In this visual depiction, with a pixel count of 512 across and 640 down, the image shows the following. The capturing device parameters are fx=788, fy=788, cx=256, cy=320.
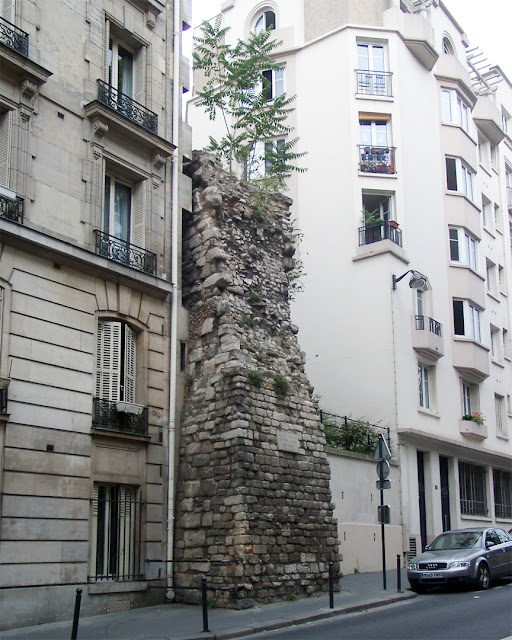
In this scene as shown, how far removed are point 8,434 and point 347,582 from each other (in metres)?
8.74

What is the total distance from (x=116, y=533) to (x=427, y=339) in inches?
532

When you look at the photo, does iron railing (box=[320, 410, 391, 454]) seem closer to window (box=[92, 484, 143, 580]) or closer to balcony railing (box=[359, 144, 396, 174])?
window (box=[92, 484, 143, 580])

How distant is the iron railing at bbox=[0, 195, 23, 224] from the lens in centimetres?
1327

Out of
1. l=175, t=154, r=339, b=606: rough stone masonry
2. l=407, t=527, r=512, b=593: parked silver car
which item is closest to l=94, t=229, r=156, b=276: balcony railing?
l=175, t=154, r=339, b=606: rough stone masonry

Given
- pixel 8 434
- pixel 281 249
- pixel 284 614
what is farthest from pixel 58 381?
pixel 281 249

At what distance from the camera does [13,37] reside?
1404cm

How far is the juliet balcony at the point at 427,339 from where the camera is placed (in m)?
24.8

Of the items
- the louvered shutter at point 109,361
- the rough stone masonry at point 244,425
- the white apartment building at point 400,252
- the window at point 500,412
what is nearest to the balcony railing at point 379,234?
the white apartment building at point 400,252

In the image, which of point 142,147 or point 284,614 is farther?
point 142,147

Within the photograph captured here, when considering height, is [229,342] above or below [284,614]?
above

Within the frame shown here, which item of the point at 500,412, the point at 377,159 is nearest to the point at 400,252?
the point at 377,159

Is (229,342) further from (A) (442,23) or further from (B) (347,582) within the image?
(A) (442,23)

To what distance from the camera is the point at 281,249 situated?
18.5 meters

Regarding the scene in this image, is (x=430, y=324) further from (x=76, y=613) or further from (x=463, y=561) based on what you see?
Answer: (x=76, y=613)
